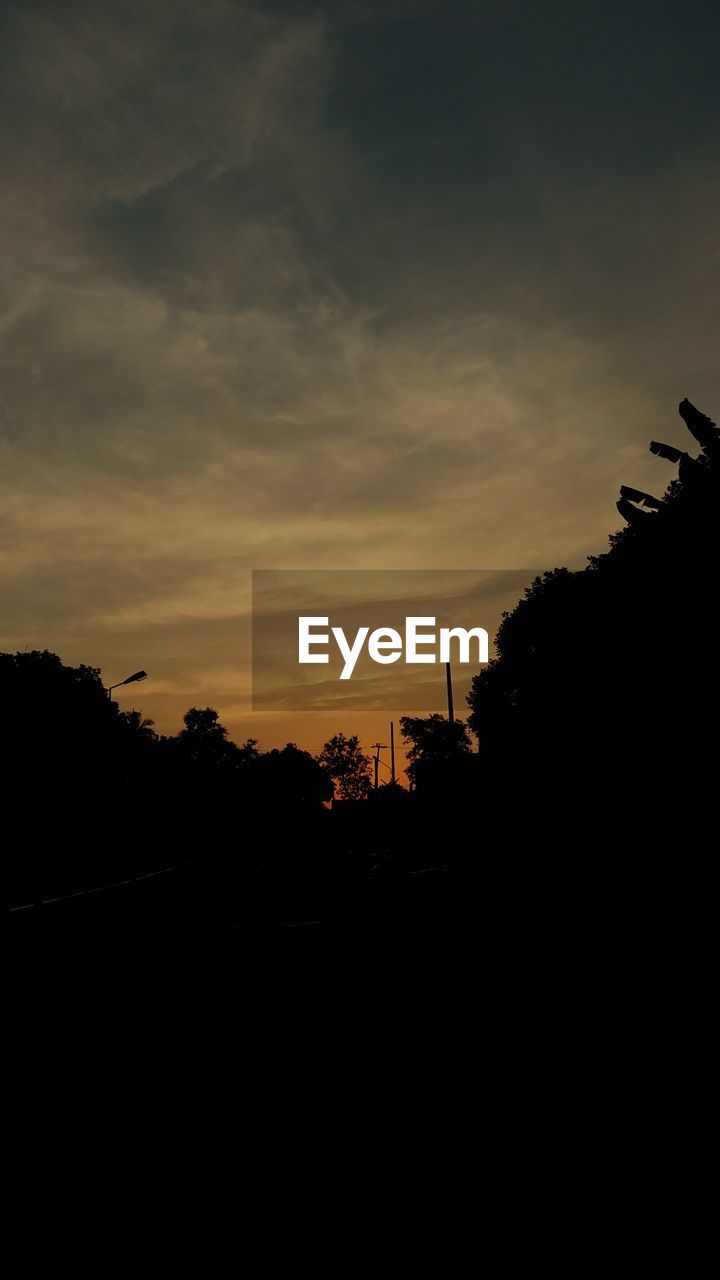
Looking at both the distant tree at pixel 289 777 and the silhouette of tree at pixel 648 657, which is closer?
the silhouette of tree at pixel 648 657

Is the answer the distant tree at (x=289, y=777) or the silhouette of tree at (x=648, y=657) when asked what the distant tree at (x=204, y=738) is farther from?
the silhouette of tree at (x=648, y=657)

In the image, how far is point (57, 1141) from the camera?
17.7ft

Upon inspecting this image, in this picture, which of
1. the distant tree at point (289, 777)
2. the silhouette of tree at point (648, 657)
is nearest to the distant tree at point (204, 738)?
the distant tree at point (289, 777)

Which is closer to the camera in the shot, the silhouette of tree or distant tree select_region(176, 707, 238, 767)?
the silhouette of tree

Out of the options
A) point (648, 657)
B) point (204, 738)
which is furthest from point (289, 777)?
point (648, 657)

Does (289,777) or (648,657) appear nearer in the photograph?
(648,657)

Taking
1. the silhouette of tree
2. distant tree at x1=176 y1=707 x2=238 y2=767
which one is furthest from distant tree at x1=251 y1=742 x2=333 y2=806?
the silhouette of tree

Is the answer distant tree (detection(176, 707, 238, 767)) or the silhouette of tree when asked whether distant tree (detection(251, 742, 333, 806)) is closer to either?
distant tree (detection(176, 707, 238, 767))

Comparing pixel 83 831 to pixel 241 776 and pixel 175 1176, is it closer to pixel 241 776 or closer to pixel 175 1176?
pixel 175 1176

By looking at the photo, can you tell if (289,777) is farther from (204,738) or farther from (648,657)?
(648,657)

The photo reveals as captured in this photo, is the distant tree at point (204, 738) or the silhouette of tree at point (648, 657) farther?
the distant tree at point (204, 738)

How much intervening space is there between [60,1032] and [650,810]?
8.29 m

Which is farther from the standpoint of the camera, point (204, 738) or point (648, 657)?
point (204, 738)

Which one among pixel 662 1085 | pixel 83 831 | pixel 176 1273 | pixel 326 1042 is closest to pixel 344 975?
pixel 326 1042
